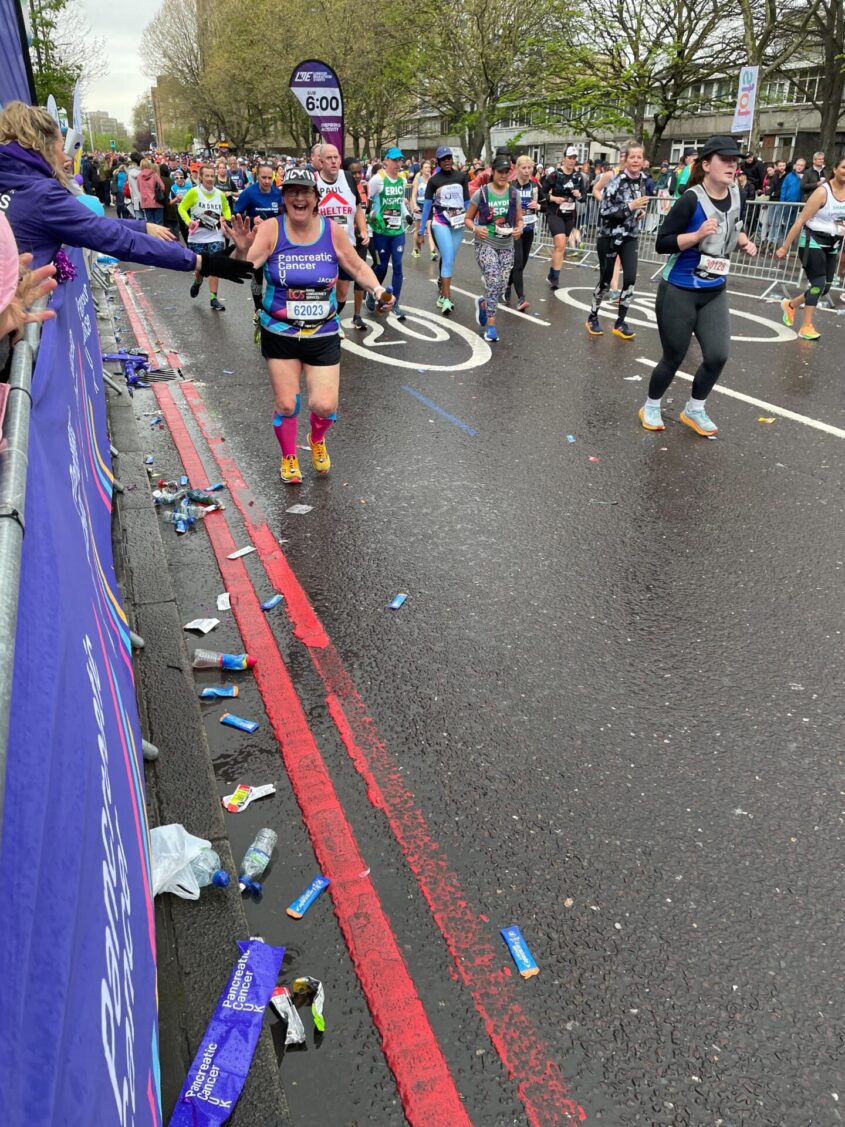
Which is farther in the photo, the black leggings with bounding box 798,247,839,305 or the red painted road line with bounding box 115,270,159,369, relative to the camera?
the red painted road line with bounding box 115,270,159,369

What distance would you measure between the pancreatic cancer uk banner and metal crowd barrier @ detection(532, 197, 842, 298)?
13.8m

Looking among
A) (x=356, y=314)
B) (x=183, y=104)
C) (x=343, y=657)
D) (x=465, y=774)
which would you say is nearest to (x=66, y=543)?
(x=465, y=774)

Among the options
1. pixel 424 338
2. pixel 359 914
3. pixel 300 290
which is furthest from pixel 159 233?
pixel 424 338

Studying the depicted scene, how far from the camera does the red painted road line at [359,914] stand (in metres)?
2.12

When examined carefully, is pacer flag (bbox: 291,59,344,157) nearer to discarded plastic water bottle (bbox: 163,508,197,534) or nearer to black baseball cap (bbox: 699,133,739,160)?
black baseball cap (bbox: 699,133,739,160)

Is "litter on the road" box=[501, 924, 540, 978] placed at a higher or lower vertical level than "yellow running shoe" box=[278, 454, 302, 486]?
lower

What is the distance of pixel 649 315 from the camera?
12.0 m

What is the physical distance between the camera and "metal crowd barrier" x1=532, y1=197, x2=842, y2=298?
14.9m

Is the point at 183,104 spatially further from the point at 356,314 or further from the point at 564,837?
the point at 564,837

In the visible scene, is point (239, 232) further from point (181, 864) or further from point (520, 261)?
point (520, 261)

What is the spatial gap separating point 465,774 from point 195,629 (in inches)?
70.0

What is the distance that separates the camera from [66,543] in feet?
6.53

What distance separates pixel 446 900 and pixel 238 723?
131 cm

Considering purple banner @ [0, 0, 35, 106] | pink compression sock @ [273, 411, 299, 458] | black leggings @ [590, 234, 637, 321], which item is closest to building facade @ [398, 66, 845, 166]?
black leggings @ [590, 234, 637, 321]
